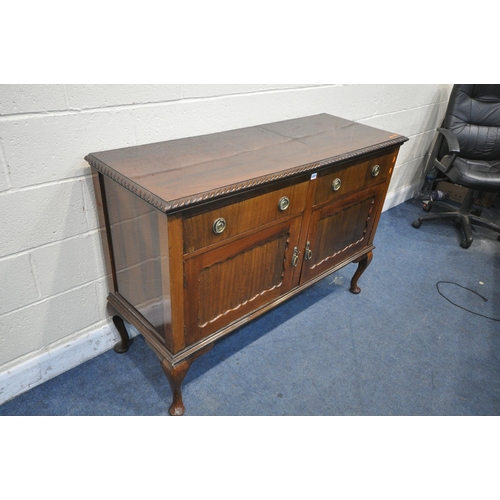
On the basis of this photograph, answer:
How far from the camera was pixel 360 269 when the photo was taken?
2029 mm

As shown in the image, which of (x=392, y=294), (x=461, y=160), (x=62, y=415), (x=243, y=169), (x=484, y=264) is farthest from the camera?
(x=461, y=160)

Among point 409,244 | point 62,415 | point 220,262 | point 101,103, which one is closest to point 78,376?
point 62,415

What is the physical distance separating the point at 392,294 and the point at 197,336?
126cm

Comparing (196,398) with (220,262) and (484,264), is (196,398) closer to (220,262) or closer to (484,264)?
(220,262)

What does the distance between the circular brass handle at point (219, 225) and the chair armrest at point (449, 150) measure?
199 centimetres

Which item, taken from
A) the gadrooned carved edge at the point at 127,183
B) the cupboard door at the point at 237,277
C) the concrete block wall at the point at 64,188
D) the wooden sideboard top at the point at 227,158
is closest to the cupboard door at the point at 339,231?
the cupboard door at the point at 237,277

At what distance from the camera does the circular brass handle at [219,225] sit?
1.11 meters

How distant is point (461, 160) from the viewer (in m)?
2.71

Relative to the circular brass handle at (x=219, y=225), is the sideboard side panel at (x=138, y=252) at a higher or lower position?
lower

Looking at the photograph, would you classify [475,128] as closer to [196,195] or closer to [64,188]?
[196,195]

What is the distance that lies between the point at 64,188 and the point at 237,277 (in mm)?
620

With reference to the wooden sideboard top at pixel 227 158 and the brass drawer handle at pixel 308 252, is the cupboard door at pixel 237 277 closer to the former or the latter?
the brass drawer handle at pixel 308 252

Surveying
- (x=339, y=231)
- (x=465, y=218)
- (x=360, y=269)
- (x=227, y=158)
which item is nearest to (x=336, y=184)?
(x=339, y=231)

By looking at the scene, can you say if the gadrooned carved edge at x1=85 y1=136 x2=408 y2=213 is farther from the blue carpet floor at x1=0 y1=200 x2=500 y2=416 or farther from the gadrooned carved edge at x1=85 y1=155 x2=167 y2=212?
the blue carpet floor at x1=0 y1=200 x2=500 y2=416
